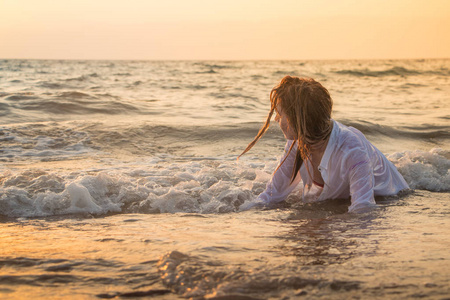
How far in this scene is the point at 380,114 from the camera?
11.8 metres

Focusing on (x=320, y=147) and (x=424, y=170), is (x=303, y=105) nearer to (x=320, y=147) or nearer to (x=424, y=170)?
(x=320, y=147)

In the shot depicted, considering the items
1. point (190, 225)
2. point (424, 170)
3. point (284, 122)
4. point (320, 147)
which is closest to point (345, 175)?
point (320, 147)

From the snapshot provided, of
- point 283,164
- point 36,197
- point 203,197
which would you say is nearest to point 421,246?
point 283,164

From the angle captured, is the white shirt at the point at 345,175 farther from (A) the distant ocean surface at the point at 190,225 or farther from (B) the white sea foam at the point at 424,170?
(B) the white sea foam at the point at 424,170

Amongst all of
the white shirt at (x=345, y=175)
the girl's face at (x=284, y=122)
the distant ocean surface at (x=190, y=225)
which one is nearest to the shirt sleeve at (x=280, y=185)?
the white shirt at (x=345, y=175)

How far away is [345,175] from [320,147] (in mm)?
295

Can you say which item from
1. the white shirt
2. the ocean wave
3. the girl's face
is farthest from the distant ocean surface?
the girl's face

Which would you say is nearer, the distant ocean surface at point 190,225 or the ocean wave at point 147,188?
the distant ocean surface at point 190,225

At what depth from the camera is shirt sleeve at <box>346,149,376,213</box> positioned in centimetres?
345

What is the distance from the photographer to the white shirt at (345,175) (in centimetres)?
346

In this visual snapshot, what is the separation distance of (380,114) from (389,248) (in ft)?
32.0

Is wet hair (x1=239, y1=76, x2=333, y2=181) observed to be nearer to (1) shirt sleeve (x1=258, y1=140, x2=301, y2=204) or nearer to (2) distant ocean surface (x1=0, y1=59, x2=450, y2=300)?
(1) shirt sleeve (x1=258, y1=140, x2=301, y2=204)

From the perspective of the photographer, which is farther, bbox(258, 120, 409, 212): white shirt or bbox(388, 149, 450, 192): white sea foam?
bbox(388, 149, 450, 192): white sea foam

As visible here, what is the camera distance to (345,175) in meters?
3.61
